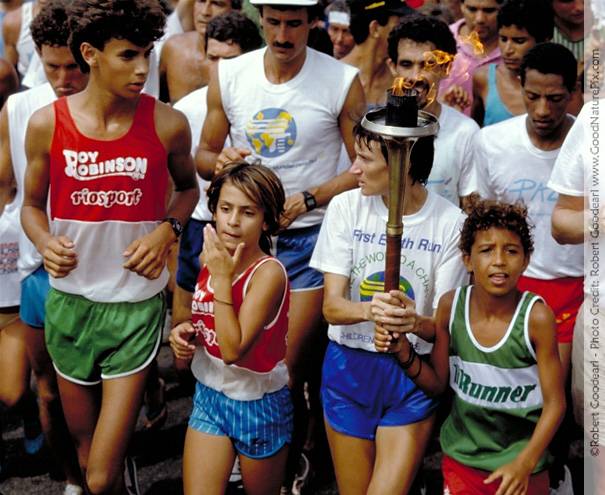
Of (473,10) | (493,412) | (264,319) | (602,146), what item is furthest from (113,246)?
(473,10)

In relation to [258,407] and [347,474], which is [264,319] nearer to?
[258,407]

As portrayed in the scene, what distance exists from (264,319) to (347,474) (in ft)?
2.29

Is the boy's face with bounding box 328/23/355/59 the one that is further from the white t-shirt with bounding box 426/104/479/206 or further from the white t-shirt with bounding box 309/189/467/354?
A: the white t-shirt with bounding box 309/189/467/354

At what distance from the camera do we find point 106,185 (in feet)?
14.5

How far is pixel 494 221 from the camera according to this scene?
398 cm

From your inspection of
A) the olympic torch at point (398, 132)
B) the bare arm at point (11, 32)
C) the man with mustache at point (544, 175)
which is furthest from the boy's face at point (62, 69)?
the bare arm at point (11, 32)

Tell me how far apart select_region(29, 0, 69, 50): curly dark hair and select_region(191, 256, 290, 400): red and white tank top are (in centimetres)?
147

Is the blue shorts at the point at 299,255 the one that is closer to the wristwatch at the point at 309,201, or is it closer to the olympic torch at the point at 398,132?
the wristwatch at the point at 309,201

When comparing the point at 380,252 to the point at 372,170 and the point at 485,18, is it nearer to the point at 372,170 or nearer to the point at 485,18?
the point at 372,170

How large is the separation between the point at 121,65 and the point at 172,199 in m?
0.72

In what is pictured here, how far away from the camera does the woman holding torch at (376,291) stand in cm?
415

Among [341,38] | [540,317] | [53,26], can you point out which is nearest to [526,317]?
[540,317]

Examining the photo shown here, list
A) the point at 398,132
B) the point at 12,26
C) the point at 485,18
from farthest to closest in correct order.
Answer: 1. the point at 12,26
2. the point at 485,18
3. the point at 398,132

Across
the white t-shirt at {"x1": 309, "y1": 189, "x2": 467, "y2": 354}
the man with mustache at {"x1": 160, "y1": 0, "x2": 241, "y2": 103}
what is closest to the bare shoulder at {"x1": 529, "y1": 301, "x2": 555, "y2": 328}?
the white t-shirt at {"x1": 309, "y1": 189, "x2": 467, "y2": 354}
